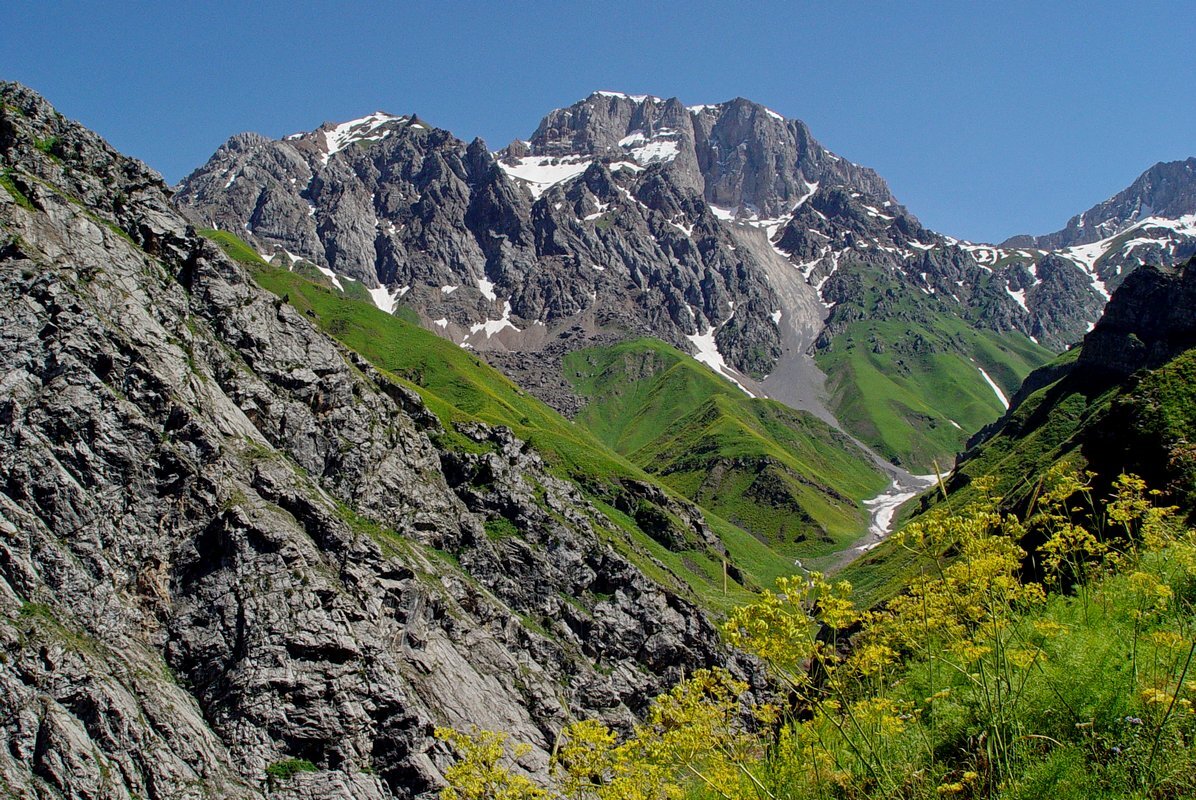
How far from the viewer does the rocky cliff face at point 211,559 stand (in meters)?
38.8

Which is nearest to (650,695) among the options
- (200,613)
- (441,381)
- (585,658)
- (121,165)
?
(585,658)

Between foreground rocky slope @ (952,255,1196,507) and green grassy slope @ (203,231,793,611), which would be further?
foreground rocky slope @ (952,255,1196,507)

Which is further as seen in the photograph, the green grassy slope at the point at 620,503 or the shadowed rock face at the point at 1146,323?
the shadowed rock face at the point at 1146,323

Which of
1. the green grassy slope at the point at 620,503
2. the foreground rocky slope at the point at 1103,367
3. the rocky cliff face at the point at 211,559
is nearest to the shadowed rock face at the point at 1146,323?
the foreground rocky slope at the point at 1103,367

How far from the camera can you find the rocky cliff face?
1526 inches

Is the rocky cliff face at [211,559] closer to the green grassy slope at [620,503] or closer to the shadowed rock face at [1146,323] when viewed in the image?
the green grassy slope at [620,503]

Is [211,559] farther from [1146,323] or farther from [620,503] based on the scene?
[1146,323]

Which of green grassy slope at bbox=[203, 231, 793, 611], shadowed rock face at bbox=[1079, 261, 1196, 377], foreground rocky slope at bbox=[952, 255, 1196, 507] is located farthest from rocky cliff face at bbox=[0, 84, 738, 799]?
shadowed rock face at bbox=[1079, 261, 1196, 377]

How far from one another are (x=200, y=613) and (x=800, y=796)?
1866 inches

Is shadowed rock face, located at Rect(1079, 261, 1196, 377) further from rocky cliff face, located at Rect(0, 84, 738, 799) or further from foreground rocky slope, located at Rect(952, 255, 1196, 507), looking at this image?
rocky cliff face, located at Rect(0, 84, 738, 799)

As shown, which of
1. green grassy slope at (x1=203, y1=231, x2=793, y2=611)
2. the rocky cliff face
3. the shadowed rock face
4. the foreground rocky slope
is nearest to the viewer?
the rocky cliff face

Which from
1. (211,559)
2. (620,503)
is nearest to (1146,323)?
(620,503)

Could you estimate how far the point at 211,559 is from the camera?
48094mm

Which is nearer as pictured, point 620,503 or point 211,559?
point 211,559
